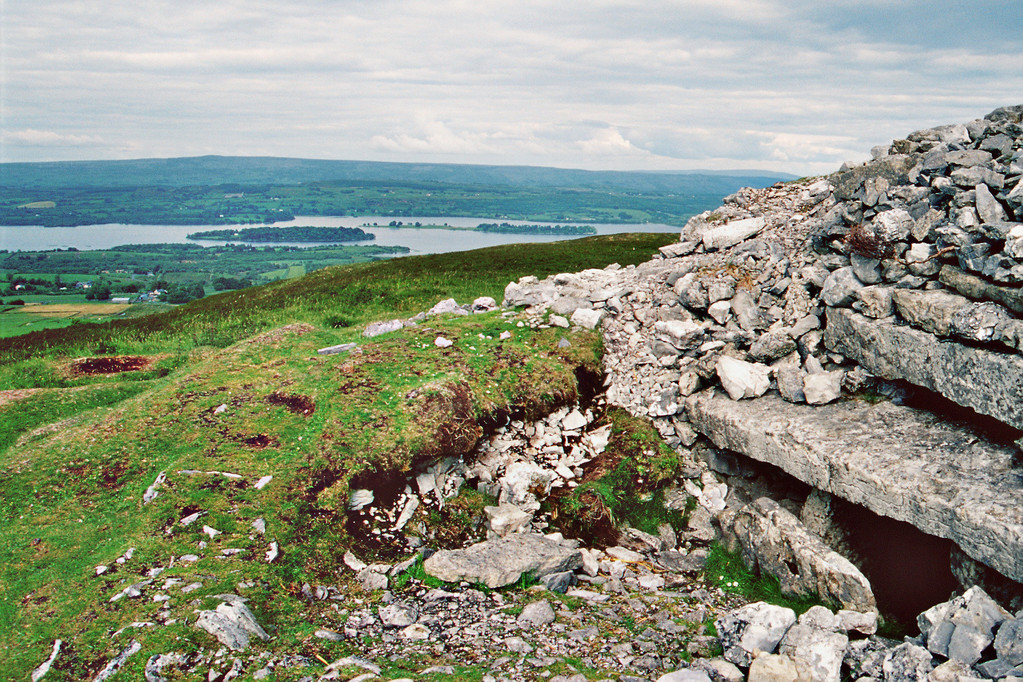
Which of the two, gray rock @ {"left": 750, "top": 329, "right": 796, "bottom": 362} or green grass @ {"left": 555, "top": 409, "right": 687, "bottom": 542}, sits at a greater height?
gray rock @ {"left": 750, "top": 329, "right": 796, "bottom": 362}

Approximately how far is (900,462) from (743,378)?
4.13 meters

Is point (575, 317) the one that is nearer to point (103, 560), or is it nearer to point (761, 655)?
point (761, 655)

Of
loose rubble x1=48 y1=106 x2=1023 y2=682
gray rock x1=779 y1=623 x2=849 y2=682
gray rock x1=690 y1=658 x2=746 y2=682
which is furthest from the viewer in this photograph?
loose rubble x1=48 y1=106 x2=1023 y2=682

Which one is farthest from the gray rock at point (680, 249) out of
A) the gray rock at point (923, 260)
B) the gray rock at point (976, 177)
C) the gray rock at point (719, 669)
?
the gray rock at point (719, 669)

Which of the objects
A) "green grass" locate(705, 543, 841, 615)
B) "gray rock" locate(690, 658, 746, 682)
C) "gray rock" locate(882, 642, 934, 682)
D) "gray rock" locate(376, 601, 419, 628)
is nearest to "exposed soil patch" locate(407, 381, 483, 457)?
"gray rock" locate(376, 601, 419, 628)

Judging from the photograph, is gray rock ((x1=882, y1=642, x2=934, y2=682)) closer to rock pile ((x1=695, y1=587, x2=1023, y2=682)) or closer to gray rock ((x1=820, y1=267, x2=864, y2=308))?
rock pile ((x1=695, y1=587, x2=1023, y2=682))

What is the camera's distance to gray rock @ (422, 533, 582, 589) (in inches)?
461

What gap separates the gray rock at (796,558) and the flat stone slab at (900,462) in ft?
3.39

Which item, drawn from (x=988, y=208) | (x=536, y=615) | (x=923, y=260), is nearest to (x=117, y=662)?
(x=536, y=615)

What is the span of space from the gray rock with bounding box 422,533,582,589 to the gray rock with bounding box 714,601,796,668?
3.24 meters

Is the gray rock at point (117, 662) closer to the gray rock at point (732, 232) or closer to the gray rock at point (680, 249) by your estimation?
the gray rock at point (680, 249)

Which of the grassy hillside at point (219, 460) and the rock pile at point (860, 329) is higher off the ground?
the rock pile at point (860, 329)

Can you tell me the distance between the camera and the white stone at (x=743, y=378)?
14.6 m

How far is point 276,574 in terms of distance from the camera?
37.2 feet
